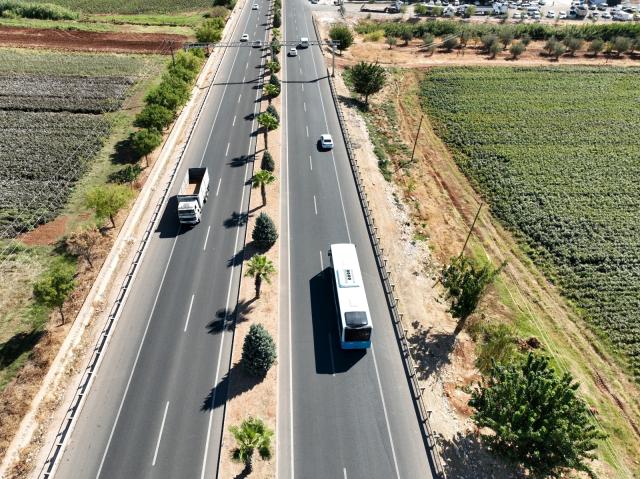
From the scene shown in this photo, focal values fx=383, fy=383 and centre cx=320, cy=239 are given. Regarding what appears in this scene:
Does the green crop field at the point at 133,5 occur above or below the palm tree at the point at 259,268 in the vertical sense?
above

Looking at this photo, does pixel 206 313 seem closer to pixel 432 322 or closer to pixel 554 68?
pixel 432 322

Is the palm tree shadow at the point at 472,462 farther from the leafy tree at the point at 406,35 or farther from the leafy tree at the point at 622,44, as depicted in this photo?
the leafy tree at the point at 622,44

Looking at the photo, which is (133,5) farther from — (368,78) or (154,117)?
(368,78)

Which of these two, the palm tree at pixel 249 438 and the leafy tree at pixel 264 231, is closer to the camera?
the palm tree at pixel 249 438

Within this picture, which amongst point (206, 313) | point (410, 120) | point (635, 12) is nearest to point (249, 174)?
point (206, 313)

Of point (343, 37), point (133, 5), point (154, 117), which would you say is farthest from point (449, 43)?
point (133, 5)

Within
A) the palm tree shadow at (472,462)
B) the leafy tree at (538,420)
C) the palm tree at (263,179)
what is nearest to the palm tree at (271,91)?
the palm tree at (263,179)

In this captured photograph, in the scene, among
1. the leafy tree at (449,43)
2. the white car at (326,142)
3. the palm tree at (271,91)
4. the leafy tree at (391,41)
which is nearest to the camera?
the white car at (326,142)

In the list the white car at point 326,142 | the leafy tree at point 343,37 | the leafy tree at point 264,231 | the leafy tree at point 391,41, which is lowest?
the leafy tree at point 264,231
